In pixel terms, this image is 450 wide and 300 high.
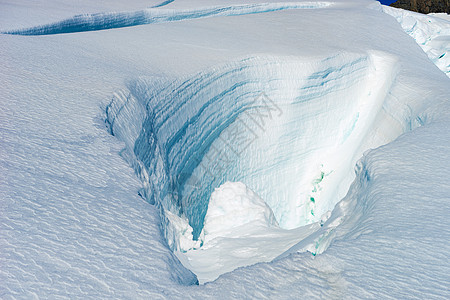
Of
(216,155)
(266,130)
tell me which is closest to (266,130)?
(266,130)

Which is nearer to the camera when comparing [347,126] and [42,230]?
[42,230]

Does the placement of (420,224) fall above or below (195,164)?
above

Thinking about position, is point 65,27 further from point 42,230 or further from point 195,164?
point 42,230

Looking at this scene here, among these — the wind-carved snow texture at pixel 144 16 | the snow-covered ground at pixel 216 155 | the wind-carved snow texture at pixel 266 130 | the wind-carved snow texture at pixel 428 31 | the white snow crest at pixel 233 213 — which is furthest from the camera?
the wind-carved snow texture at pixel 428 31

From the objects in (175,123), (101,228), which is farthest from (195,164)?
(101,228)

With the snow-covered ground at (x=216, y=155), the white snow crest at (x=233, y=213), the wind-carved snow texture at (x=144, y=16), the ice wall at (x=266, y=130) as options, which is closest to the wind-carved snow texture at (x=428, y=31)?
the wind-carved snow texture at (x=144, y=16)

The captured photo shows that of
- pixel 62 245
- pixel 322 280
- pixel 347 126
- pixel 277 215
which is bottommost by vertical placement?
pixel 277 215

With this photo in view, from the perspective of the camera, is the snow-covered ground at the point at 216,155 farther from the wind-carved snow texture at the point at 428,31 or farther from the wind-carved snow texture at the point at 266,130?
the wind-carved snow texture at the point at 428,31
